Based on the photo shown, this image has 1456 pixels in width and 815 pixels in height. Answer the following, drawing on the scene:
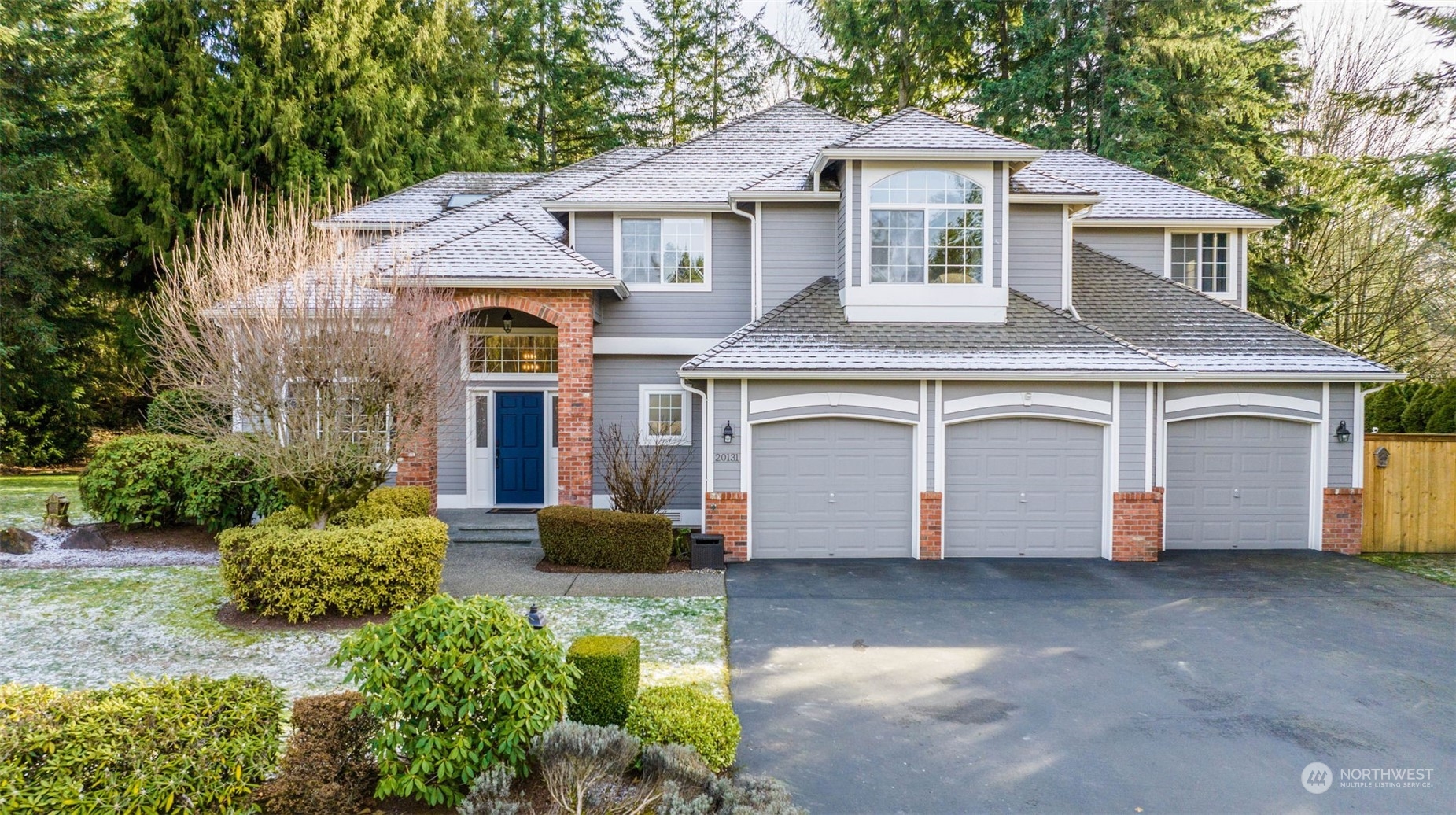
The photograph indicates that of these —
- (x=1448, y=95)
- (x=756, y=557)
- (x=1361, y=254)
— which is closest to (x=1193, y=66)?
(x=1448, y=95)

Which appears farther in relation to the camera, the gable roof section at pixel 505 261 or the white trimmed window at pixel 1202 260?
the white trimmed window at pixel 1202 260

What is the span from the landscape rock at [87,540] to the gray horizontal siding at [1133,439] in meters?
14.0

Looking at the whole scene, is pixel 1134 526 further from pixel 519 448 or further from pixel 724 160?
pixel 519 448

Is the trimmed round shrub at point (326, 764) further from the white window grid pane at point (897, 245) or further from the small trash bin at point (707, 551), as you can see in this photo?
the white window grid pane at point (897, 245)

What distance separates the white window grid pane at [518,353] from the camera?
44.4 feet

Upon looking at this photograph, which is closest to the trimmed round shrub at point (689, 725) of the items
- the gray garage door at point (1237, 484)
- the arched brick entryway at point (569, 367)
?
the arched brick entryway at point (569, 367)

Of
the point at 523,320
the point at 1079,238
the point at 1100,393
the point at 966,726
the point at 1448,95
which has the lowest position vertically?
the point at 966,726

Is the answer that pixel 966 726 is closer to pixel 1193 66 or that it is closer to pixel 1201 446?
pixel 1201 446

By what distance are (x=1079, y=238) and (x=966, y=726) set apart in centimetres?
1141

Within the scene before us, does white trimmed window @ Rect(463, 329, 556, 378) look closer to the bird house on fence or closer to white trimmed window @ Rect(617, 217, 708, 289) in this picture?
white trimmed window @ Rect(617, 217, 708, 289)

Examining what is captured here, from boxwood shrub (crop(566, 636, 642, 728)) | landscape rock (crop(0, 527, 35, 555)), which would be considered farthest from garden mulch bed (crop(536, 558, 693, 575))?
landscape rock (crop(0, 527, 35, 555))

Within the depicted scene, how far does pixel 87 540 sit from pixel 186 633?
4889 millimetres

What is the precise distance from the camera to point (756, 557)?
10.7 meters

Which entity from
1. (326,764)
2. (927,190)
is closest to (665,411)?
(927,190)
